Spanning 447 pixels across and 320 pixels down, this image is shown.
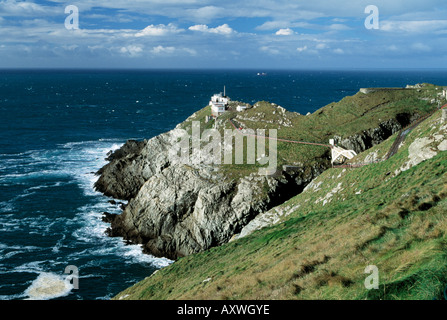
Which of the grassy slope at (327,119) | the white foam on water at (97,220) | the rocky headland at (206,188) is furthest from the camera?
the grassy slope at (327,119)

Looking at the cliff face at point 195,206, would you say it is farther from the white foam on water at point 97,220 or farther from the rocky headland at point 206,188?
the white foam on water at point 97,220

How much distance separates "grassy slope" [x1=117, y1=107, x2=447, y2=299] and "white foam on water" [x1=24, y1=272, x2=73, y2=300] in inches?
540

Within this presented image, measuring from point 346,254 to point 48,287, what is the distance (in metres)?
39.2

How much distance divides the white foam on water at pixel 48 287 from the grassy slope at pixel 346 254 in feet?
45.0

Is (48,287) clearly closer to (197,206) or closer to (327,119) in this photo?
(197,206)

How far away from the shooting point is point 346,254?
810 inches

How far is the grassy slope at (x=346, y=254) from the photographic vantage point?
631 inches

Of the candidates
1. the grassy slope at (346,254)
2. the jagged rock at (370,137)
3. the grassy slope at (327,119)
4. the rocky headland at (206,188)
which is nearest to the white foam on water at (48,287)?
the rocky headland at (206,188)

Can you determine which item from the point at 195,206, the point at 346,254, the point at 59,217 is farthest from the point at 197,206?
the point at 346,254

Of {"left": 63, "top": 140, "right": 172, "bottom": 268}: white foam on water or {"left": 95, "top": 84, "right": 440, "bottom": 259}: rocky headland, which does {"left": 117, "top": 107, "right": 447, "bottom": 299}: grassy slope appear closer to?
{"left": 95, "top": 84, "right": 440, "bottom": 259}: rocky headland

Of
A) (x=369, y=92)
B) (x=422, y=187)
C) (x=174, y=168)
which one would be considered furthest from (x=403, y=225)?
(x=369, y=92)

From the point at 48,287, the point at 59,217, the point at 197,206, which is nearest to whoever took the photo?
the point at 48,287
